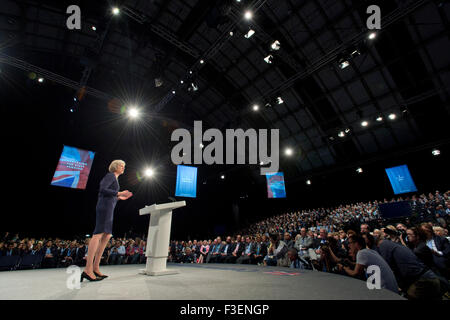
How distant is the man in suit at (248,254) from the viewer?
22.0ft

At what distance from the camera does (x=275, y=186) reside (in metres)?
13.8

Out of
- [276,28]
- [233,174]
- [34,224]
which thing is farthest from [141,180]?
[276,28]

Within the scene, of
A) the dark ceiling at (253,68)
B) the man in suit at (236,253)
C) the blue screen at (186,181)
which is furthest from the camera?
the blue screen at (186,181)

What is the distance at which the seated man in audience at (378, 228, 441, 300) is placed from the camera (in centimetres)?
175

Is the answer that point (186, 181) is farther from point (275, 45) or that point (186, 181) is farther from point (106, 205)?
point (106, 205)

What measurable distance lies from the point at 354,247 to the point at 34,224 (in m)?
13.0

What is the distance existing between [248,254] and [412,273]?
5.72m

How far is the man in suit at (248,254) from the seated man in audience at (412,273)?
510cm

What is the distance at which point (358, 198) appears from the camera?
13.0 metres

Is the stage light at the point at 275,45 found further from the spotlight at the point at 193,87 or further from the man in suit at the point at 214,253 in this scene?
the man in suit at the point at 214,253

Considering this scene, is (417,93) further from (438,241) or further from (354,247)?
(354,247)

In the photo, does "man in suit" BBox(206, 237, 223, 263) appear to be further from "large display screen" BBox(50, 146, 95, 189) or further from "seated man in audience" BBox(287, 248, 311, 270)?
"large display screen" BBox(50, 146, 95, 189)

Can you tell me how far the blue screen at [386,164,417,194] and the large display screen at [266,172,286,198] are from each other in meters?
6.03

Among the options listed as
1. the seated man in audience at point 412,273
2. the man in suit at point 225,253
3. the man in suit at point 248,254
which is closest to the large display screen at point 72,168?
the man in suit at point 225,253
